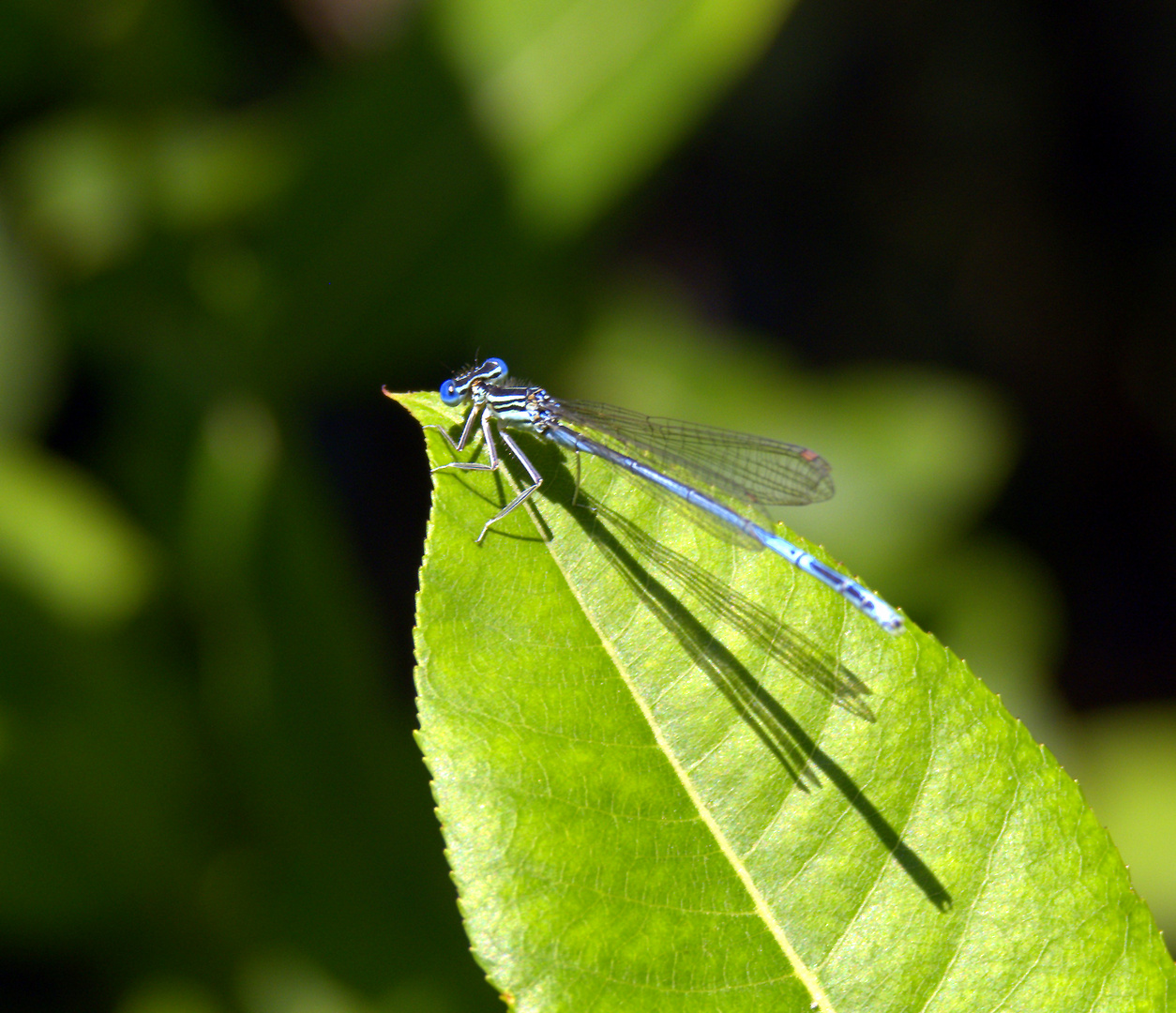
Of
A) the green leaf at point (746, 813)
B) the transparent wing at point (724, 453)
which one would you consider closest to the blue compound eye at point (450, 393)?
the transparent wing at point (724, 453)

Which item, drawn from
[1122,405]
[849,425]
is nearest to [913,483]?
[849,425]

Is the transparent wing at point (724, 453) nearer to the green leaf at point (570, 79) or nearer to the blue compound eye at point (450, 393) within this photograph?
the blue compound eye at point (450, 393)

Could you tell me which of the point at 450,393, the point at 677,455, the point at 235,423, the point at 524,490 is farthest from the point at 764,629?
the point at 235,423

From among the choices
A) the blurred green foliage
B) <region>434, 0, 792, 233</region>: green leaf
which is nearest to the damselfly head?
the blurred green foliage

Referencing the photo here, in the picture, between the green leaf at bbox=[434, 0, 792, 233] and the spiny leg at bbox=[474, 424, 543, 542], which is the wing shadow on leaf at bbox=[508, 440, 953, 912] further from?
the green leaf at bbox=[434, 0, 792, 233]

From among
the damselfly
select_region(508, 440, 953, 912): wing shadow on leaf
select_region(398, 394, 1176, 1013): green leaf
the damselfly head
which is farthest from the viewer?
the damselfly head
